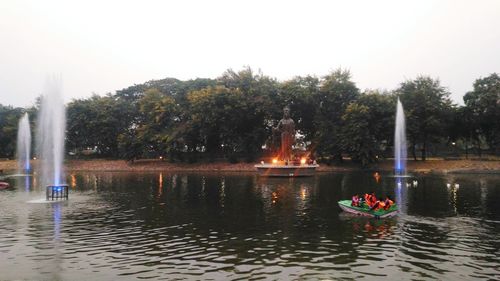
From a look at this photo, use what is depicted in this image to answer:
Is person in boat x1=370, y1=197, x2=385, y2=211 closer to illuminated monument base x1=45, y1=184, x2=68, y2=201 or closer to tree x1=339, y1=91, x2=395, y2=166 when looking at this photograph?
illuminated monument base x1=45, y1=184, x2=68, y2=201

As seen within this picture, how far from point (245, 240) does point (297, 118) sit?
81.7 meters

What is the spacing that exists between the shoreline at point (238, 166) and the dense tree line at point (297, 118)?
255 cm

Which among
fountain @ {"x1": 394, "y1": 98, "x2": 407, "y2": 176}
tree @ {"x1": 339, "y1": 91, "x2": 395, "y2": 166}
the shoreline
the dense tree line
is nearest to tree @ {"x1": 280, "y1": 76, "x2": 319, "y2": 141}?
the dense tree line

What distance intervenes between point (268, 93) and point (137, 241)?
255 feet

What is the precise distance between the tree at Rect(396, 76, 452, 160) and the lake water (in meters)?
51.9

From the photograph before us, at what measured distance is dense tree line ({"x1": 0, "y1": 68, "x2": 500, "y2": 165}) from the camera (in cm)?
9119

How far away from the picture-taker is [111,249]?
21.5 m

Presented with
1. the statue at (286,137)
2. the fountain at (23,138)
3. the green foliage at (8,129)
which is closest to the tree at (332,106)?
the statue at (286,137)

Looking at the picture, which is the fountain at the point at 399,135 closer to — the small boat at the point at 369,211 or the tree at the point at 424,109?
the tree at the point at 424,109

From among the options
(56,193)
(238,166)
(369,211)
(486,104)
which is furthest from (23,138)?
(486,104)

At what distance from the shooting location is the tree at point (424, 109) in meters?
89.8

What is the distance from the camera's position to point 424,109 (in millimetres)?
91188

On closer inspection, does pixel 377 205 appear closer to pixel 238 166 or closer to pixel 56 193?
pixel 56 193

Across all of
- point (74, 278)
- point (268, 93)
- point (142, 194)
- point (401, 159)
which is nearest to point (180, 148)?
point (268, 93)
